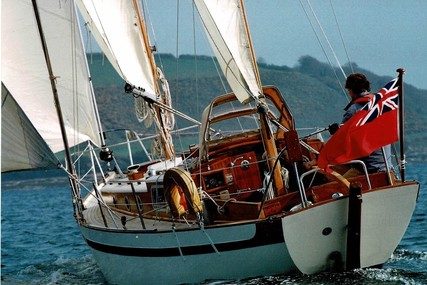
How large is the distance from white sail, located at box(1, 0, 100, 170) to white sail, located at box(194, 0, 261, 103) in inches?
221

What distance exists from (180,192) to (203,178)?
0.97 metres

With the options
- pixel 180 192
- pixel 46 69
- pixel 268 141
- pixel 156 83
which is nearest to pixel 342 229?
pixel 268 141

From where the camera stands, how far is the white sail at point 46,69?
2030cm

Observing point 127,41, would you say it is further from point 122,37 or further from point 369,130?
point 369,130

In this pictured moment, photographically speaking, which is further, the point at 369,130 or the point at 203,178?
the point at 203,178

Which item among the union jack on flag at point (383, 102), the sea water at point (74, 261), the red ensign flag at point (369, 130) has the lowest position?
the sea water at point (74, 261)

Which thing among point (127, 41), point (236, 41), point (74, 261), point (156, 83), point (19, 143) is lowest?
point (74, 261)

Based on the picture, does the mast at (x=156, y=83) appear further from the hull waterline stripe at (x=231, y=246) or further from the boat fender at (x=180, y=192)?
the boat fender at (x=180, y=192)

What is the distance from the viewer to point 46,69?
68.1 feet

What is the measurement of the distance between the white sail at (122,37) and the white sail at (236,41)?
4081 mm

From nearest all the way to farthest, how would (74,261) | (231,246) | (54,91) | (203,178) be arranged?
(231,246) < (203,178) < (54,91) < (74,261)

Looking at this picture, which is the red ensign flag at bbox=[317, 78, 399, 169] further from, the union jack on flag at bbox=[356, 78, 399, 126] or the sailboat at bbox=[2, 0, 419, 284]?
the sailboat at bbox=[2, 0, 419, 284]

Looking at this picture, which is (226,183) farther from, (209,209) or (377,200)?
(377,200)

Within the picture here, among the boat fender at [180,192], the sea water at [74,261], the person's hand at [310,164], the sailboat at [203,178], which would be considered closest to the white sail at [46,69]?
the sailboat at [203,178]
